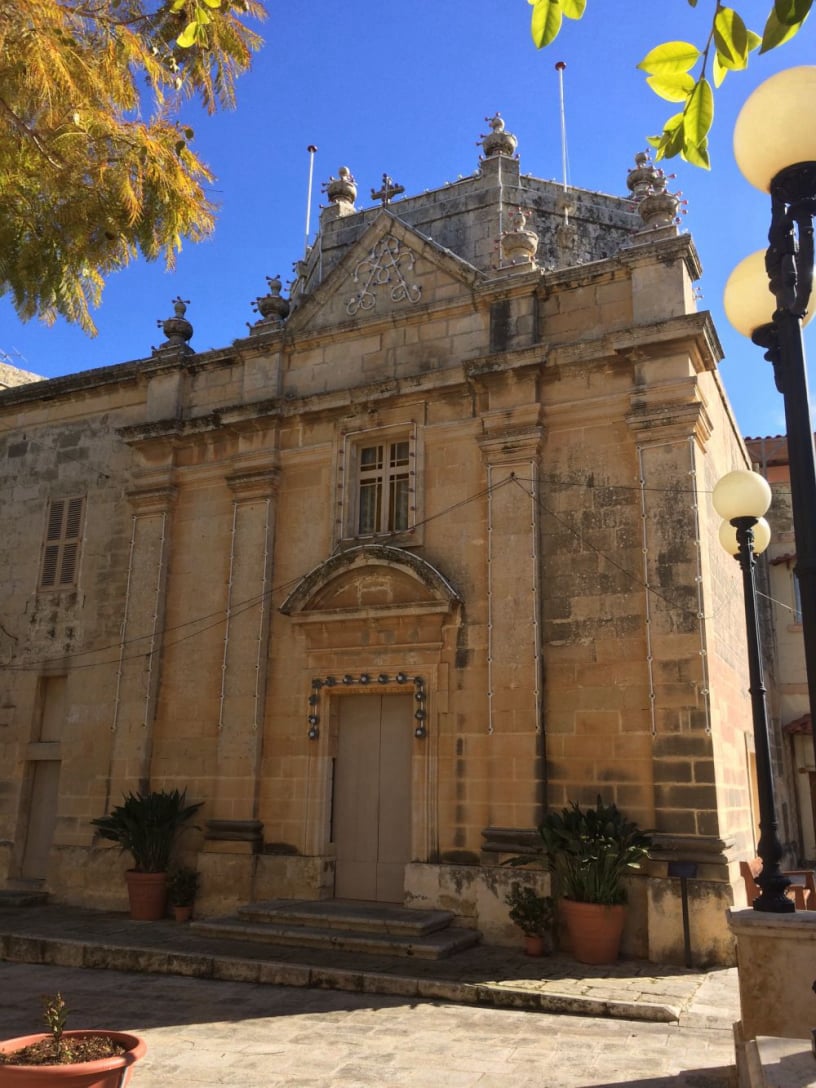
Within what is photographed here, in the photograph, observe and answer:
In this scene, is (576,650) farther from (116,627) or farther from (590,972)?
(116,627)

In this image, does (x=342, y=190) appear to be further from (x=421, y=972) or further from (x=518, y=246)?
(x=421, y=972)

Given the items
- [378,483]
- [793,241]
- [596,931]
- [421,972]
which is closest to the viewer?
[793,241]

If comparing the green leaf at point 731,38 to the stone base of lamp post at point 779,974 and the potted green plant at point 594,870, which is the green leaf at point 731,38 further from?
the potted green plant at point 594,870

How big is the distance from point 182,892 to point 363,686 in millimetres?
3597

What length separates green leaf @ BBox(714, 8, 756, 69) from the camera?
108 inches

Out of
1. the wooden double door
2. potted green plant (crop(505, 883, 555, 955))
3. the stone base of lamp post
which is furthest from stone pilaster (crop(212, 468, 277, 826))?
the stone base of lamp post

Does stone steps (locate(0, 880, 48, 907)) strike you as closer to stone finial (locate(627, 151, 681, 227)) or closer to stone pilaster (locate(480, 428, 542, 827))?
stone pilaster (locate(480, 428, 542, 827))

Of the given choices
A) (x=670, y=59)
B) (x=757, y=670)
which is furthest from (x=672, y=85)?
(x=757, y=670)

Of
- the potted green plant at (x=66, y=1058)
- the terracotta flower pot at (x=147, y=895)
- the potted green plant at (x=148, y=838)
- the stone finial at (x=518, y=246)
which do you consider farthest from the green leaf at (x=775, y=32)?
the terracotta flower pot at (x=147, y=895)

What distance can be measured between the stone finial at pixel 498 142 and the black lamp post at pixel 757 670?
1533 cm

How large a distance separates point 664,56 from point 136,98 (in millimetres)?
5837

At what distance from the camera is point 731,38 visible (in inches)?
109

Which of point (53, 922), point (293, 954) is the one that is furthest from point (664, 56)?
point (53, 922)

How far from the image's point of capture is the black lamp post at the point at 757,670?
5.19 meters
